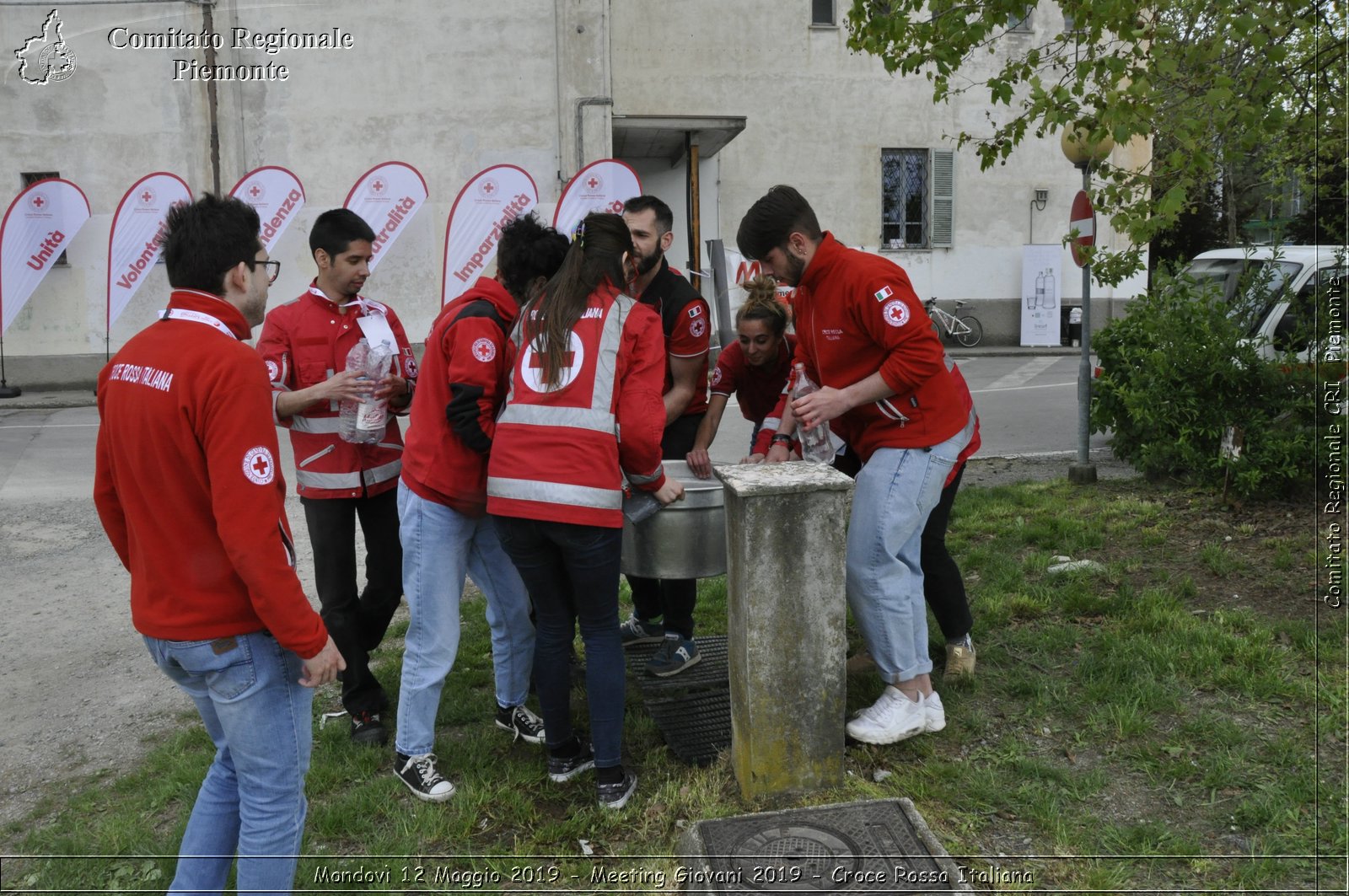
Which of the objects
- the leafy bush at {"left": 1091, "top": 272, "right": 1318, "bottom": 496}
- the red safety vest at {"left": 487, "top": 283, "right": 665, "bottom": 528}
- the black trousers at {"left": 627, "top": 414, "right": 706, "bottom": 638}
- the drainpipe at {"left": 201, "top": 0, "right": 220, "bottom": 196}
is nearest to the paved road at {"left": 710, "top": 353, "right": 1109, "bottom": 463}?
the leafy bush at {"left": 1091, "top": 272, "right": 1318, "bottom": 496}

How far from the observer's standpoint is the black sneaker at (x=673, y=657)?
4.45 m

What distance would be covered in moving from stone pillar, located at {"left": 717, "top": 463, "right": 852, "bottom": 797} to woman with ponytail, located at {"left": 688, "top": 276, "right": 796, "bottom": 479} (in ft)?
3.67

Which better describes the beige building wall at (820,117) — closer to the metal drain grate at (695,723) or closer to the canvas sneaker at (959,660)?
the canvas sneaker at (959,660)

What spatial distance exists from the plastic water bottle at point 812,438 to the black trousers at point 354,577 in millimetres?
1609

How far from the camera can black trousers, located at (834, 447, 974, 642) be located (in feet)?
13.5

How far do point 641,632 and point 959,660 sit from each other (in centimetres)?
156

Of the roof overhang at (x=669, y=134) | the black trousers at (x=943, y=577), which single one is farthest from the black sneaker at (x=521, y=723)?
the roof overhang at (x=669, y=134)

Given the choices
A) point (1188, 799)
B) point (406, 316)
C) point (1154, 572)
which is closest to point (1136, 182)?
point (1154, 572)

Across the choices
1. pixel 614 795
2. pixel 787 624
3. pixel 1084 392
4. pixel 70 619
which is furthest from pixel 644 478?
pixel 1084 392

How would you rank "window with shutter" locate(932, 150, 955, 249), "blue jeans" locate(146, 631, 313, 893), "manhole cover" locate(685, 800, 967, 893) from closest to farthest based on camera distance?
"blue jeans" locate(146, 631, 313, 893)
"manhole cover" locate(685, 800, 967, 893)
"window with shutter" locate(932, 150, 955, 249)

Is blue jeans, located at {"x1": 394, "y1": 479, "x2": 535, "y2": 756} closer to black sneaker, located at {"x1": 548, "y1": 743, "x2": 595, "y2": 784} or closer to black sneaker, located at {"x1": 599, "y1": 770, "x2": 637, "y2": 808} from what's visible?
black sneaker, located at {"x1": 548, "y1": 743, "x2": 595, "y2": 784}

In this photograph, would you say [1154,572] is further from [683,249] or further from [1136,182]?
[683,249]

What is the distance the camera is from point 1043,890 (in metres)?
2.90

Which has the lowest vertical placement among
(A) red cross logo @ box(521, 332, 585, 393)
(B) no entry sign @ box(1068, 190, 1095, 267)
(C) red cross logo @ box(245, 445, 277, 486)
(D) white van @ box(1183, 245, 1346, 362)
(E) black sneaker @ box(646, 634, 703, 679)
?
(E) black sneaker @ box(646, 634, 703, 679)
